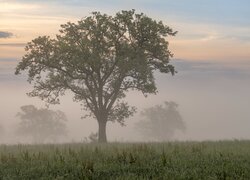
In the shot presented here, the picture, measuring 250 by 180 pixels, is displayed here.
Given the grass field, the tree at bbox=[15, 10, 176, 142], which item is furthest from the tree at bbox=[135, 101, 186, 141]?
the grass field

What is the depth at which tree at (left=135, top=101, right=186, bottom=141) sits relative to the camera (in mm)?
96000

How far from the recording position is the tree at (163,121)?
96.0m

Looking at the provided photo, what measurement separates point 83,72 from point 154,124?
202ft

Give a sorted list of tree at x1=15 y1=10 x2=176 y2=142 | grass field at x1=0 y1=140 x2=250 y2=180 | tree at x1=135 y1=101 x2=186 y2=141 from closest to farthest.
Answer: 1. grass field at x1=0 y1=140 x2=250 y2=180
2. tree at x1=15 y1=10 x2=176 y2=142
3. tree at x1=135 y1=101 x2=186 y2=141

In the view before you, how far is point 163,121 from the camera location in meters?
96.7

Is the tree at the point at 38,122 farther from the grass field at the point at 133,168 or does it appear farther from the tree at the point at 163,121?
the grass field at the point at 133,168

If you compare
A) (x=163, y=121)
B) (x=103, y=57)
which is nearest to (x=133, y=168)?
(x=103, y=57)

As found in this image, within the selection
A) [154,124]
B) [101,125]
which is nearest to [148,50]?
[101,125]

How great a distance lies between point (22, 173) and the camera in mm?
12336

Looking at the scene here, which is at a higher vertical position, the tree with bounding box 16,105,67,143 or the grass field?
the tree with bounding box 16,105,67,143

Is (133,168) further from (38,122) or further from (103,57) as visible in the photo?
(38,122)

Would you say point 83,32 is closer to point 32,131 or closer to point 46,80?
point 46,80

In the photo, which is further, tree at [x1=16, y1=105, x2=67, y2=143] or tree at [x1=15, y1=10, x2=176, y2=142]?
tree at [x1=16, y1=105, x2=67, y2=143]

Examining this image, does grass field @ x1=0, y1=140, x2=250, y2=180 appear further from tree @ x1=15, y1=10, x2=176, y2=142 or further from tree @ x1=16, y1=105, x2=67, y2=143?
tree @ x1=16, y1=105, x2=67, y2=143
